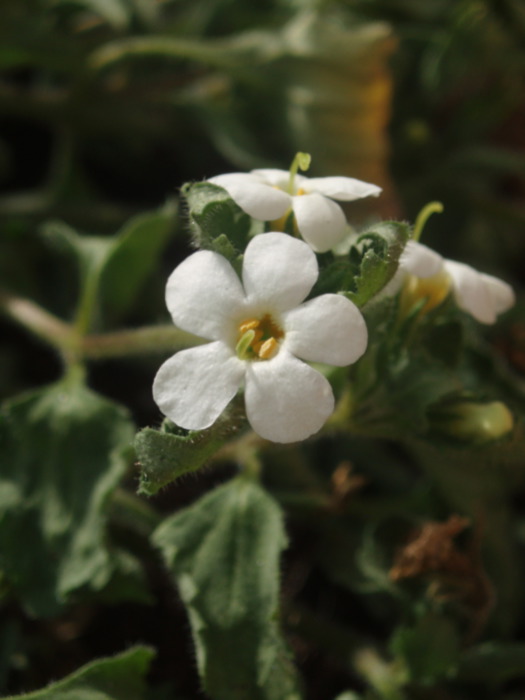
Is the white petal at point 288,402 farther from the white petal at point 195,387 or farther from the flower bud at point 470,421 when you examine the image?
the flower bud at point 470,421

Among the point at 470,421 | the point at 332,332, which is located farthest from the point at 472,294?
the point at 332,332

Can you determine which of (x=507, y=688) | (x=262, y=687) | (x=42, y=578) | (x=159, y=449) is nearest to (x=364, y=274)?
(x=159, y=449)

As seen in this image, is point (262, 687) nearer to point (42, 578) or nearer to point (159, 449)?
point (42, 578)

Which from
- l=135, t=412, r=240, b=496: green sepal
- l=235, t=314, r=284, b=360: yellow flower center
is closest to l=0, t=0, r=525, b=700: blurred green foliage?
l=135, t=412, r=240, b=496: green sepal

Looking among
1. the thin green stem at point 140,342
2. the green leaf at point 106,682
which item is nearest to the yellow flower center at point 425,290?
the thin green stem at point 140,342

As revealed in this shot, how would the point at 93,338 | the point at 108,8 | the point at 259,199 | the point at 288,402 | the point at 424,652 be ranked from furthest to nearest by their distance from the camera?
the point at 108,8
the point at 93,338
the point at 424,652
the point at 259,199
the point at 288,402

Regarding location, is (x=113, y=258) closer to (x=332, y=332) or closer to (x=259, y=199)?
(x=259, y=199)

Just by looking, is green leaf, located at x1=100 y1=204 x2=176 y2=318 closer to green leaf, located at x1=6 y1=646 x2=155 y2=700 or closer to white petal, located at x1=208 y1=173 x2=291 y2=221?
white petal, located at x1=208 y1=173 x2=291 y2=221
